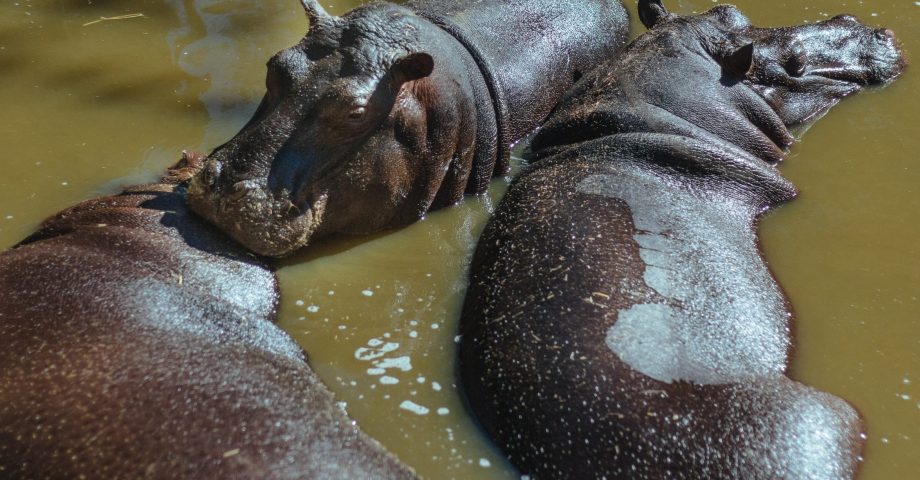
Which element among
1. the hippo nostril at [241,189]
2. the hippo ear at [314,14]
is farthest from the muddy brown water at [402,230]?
the hippo ear at [314,14]

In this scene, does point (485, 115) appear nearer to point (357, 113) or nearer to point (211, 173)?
point (357, 113)

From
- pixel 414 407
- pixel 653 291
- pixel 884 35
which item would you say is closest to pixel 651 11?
pixel 884 35

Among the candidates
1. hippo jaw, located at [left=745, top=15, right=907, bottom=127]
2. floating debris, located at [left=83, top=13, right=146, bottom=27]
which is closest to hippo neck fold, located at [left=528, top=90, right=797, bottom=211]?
hippo jaw, located at [left=745, top=15, right=907, bottom=127]

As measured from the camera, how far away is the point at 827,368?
4.72 m

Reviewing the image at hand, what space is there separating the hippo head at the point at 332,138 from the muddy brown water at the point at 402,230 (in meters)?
0.36

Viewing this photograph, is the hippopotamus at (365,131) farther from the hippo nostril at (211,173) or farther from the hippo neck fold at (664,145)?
the hippo neck fold at (664,145)

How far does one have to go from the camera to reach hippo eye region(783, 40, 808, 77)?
22.8 ft

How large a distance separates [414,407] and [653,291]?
1.25m

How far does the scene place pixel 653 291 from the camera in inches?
176

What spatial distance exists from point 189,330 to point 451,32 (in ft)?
9.58

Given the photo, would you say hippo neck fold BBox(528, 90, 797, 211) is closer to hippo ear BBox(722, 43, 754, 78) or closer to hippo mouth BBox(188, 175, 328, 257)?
hippo ear BBox(722, 43, 754, 78)

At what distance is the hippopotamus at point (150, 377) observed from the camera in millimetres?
3334

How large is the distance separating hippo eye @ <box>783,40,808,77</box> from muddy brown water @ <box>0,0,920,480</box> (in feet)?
1.40

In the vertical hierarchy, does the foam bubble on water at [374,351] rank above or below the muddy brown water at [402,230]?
below
